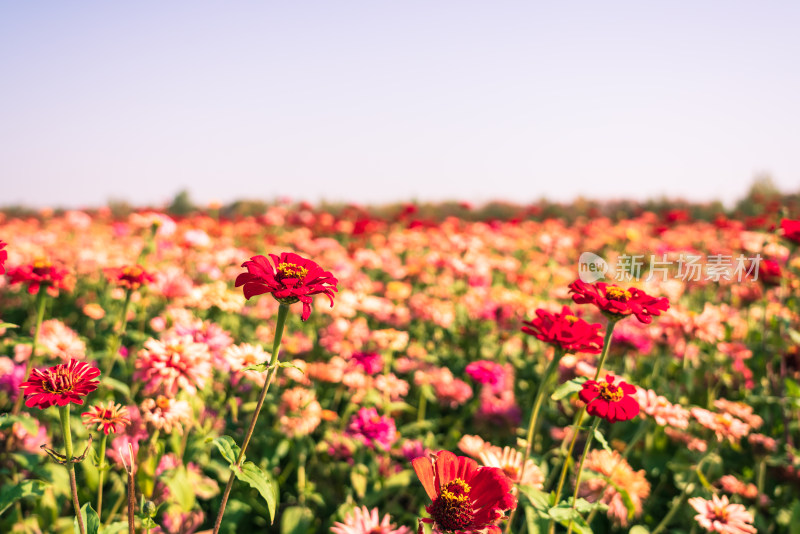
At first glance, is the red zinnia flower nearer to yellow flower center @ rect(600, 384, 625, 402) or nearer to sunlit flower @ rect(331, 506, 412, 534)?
yellow flower center @ rect(600, 384, 625, 402)

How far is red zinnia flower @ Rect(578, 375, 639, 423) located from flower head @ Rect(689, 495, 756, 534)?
74 centimetres

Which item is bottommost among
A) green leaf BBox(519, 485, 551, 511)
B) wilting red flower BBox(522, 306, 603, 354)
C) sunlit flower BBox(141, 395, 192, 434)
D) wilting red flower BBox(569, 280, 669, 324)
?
green leaf BBox(519, 485, 551, 511)

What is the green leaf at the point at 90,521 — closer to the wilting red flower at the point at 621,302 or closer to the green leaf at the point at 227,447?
the green leaf at the point at 227,447

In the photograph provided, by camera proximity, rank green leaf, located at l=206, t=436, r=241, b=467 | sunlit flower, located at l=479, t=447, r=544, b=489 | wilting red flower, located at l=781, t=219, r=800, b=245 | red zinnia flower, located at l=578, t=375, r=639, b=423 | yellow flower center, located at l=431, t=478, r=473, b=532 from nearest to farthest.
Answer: yellow flower center, located at l=431, t=478, r=473, b=532, green leaf, located at l=206, t=436, r=241, b=467, red zinnia flower, located at l=578, t=375, r=639, b=423, sunlit flower, located at l=479, t=447, r=544, b=489, wilting red flower, located at l=781, t=219, r=800, b=245

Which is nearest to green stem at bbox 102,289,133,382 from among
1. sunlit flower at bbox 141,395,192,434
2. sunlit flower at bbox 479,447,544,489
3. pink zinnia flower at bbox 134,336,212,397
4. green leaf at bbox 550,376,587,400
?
pink zinnia flower at bbox 134,336,212,397

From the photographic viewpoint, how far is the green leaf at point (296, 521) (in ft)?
7.09

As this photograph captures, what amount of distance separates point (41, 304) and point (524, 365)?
298 cm

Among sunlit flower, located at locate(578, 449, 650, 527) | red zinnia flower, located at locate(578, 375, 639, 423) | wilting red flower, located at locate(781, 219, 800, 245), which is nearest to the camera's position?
red zinnia flower, located at locate(578, 375, 639, 423)

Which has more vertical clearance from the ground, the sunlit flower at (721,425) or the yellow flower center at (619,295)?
the yellow flower center at (619,295)

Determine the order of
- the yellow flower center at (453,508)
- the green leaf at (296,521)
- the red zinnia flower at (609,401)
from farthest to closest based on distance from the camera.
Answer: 1. the green leaf at (296,521)
2. the red zinnia flower at (609,401)
3. the yellow flower center at (453,508)

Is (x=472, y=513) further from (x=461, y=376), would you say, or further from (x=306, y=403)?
(x=461, y=376)

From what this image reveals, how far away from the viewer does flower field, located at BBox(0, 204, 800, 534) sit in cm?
149

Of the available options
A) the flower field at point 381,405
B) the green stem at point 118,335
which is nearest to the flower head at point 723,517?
the flower field at point 381,405

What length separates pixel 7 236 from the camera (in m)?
6.10
